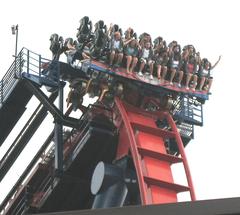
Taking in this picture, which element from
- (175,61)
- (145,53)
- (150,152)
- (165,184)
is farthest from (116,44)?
(165,184)

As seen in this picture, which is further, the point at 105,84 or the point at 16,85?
the point at 16,85

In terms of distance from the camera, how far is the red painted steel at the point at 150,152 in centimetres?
2778

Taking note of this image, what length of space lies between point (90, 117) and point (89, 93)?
877 mm

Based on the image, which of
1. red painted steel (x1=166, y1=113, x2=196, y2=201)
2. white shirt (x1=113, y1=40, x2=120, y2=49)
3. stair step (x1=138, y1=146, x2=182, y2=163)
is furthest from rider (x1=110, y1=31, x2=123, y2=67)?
stair step (x1=138, y1=146, x2=182, y2=163)

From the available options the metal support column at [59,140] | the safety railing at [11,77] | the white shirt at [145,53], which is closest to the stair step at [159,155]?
the metal support column at [59,140]

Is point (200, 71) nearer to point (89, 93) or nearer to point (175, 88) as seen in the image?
point (175, 88)

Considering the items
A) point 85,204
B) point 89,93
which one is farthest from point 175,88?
point 85,204

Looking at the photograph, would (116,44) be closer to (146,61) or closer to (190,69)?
(146,61)

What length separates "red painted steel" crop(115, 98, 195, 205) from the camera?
2778cm

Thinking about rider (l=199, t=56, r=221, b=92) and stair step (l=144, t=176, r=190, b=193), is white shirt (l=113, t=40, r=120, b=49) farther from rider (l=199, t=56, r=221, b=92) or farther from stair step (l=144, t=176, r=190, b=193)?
stair step (l=144, t=176, r=190, b=193)

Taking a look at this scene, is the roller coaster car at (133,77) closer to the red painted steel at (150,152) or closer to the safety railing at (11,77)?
the red painted steel at (150,152)

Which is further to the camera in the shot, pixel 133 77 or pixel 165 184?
pixel 133 77

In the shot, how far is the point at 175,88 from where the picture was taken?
3042 cm

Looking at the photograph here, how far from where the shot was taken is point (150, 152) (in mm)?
28859
